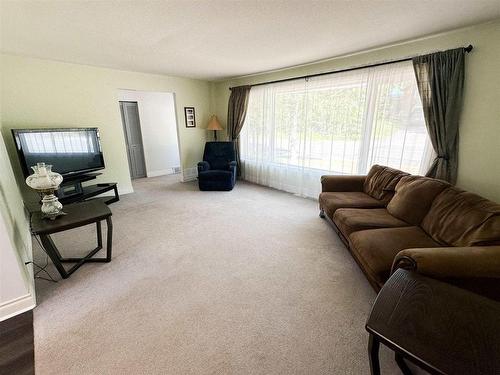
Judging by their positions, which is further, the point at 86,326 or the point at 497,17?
the point at 497,17

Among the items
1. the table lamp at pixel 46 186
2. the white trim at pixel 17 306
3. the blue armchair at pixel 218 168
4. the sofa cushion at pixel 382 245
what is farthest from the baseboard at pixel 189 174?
the sofa cushion at pixel 382 245

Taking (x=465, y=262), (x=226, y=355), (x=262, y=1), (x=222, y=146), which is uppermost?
(x=262, y=1)

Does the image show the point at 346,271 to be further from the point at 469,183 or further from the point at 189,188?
the point at 189,188

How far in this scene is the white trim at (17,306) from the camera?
1.64 m

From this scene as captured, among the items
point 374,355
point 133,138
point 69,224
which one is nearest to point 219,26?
point 69,224

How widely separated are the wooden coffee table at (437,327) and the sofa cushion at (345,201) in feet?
4.91

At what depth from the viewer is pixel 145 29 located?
225 centimetres

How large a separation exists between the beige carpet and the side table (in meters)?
0.12

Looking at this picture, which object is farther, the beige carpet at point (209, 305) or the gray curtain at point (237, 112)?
the gray curtain at point (237, 112)

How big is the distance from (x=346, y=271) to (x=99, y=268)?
2419 mm

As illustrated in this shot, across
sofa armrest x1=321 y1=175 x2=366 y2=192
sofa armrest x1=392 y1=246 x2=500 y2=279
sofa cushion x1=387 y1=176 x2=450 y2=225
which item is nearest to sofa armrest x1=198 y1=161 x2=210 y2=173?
sofa armrest x1=321 y1=175 x2=366 y2=192

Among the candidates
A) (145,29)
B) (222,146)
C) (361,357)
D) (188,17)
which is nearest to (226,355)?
(361,357)

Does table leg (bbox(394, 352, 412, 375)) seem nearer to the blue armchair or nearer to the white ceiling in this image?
the white ceiling

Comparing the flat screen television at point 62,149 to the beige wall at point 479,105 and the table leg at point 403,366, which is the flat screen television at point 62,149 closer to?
the table leg at point 403,366
